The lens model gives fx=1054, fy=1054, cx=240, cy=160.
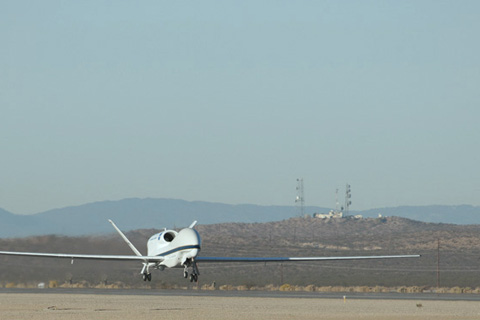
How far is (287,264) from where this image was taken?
123 m

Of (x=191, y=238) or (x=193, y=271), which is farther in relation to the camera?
(x=191, y=238)

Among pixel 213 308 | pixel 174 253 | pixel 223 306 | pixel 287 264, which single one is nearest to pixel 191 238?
pixel 174 253

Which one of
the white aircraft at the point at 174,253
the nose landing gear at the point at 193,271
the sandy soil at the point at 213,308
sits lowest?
A: the sandy soil at the point at 213,308

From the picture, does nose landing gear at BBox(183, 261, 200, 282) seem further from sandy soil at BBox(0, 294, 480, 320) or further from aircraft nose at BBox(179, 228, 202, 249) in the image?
sandy soil at BBox(0, 294, 480, 320)

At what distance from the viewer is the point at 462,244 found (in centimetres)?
15800

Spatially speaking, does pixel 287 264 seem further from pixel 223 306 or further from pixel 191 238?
pixel 223 306

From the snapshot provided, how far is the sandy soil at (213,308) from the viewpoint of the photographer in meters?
46.8

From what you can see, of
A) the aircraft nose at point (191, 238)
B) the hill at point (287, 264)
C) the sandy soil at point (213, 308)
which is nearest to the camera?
the sandy soil at point (213, 308)

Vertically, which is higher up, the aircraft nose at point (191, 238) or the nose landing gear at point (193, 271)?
the aircraft nose at point (191, 238)

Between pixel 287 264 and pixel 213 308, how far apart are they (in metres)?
71.4

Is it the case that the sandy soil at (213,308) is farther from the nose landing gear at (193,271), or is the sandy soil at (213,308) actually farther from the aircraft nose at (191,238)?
the aircraft nose at (191,238)

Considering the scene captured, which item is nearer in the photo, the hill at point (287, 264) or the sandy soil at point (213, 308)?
the sandy soil at point (213, 308)

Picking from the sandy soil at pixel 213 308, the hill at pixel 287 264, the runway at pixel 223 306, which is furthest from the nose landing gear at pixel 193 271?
the hill at pixel 287 264

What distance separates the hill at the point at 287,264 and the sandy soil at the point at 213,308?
60.5 ft
